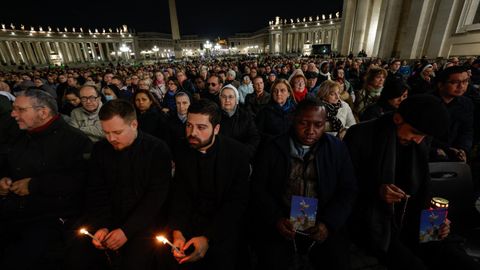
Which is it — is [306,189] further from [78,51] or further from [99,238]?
[78,51]

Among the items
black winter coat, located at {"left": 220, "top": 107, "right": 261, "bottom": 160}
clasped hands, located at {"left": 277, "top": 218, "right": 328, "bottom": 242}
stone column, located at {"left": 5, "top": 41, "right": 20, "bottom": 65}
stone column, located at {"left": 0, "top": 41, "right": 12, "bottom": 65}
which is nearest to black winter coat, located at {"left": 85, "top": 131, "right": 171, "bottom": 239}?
clasped hands, located at {"left": 277, "top": 218, "right": 328, "bottom": 242}

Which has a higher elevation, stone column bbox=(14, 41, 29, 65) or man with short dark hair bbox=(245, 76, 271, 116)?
stone column bbox=(14, 41, 29, 65)

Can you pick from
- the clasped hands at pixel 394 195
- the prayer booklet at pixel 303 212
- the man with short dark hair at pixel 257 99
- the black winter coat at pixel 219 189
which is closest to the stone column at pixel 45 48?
the man with short dark hair at pixel 257 99

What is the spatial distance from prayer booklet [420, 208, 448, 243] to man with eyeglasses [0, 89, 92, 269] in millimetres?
3646

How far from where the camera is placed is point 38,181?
2395 mm

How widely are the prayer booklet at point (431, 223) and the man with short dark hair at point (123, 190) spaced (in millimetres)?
2586

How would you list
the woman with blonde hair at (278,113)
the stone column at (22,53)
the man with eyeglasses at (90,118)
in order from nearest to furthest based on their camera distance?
the man with eyeglasses at (90,118)
the woman with blonde hair at (278,113)
the stone column at (22,53)

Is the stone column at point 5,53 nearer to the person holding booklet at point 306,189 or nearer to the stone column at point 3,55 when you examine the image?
the stone column at point 3,55

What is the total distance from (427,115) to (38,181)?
155 inches

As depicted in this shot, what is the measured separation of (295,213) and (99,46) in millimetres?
109596

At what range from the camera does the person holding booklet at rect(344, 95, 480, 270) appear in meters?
1.95

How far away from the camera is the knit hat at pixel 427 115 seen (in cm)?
181

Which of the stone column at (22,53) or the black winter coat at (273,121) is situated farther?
the stone column at (22,53)

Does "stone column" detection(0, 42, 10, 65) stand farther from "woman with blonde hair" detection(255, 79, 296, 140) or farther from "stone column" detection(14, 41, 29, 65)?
"woman with blonde hair" detection(255, 79, 296, 140)
